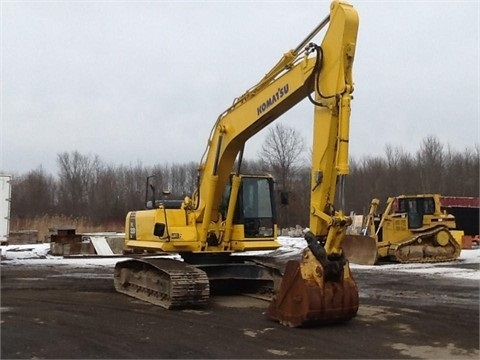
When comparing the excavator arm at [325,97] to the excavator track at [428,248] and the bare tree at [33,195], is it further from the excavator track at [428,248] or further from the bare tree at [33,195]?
the bare tree at [33,195]

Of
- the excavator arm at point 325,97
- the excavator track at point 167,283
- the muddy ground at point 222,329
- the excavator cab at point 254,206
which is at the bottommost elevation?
the muddy ground at point 222,329

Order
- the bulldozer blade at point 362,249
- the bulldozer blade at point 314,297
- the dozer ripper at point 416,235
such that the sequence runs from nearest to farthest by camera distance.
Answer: the bulldozer blade at point 314,297 → the bulldozer blade at point 362,249 → the dozer ripper at point 416,235

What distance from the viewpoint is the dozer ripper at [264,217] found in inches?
317

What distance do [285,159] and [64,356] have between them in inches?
2158

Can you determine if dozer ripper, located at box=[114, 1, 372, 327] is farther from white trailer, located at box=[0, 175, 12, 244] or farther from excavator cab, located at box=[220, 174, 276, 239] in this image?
white trailer, located at box=[0, 175, 12, 244]

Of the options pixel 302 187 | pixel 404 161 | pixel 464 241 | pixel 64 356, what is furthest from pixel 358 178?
pixel 64 356

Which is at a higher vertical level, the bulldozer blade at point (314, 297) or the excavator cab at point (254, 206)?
the excavator cab at point (254, 206)

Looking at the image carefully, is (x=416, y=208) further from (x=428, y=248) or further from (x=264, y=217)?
(x=264, y=217)

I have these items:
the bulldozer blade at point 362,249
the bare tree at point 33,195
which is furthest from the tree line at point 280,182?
the bulldozer blade at point 362,249

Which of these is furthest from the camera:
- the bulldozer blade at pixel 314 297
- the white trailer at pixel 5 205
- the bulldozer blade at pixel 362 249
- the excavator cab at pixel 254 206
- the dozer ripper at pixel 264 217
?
the bulldozer blade at pixel 362 249

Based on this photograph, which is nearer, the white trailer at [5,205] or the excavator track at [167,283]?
the excavator track at [167,283]

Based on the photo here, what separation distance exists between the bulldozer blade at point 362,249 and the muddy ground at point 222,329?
761cm

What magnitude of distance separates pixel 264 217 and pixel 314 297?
4.02 m

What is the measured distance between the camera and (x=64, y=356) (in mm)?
6688
